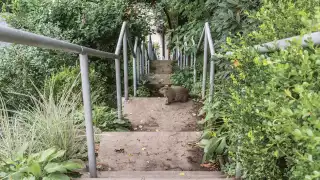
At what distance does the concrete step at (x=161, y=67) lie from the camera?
7539 millimetres

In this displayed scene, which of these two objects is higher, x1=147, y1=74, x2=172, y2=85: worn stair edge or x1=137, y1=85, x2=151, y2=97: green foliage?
x1=147, y1=74, x2=172, y2=85: worn stair edge

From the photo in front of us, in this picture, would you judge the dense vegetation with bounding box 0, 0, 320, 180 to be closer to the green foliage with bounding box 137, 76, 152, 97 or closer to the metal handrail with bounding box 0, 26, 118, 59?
the green foliage with bounding box 137, 76, 152, 97

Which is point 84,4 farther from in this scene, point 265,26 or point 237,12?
point 265,26

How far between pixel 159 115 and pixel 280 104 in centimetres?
265

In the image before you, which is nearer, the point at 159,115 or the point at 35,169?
the point at 35,169

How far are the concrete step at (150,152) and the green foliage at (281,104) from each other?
0.74m

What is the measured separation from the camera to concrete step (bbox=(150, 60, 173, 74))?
7.54 m

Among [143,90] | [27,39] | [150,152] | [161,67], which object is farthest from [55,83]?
[161,67]

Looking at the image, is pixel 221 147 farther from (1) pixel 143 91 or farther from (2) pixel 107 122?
(1) pixel 143 91

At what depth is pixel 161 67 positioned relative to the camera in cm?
774

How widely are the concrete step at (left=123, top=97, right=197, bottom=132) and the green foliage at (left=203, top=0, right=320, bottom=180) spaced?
67.7 inches

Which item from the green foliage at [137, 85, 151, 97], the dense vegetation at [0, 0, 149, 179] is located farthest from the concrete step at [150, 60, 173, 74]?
the green foliage at [137, 85, 151, 97]

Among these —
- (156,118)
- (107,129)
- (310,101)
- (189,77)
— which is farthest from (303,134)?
(189,77)

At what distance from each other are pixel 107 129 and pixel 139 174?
3.28 ft
